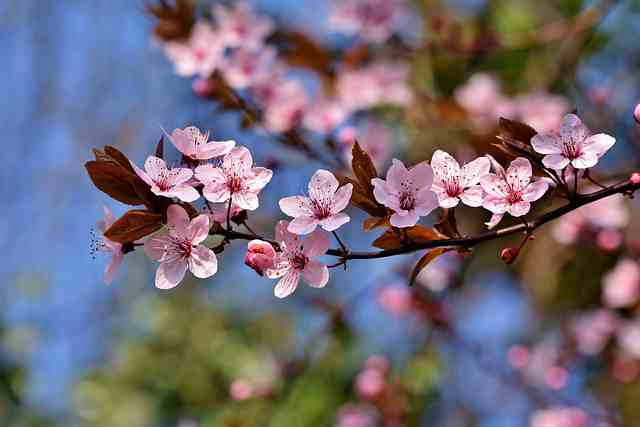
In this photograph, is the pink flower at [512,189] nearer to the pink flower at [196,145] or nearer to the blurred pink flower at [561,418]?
the pink flower at [196,145]

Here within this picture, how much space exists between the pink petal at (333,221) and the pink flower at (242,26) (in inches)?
38.7

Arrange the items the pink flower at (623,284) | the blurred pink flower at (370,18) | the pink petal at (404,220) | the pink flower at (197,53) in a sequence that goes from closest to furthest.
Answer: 1. the pink petal at (404,220)
2. the pink flower at (197,53)
3. the pink flower at (623,284)
4. the blurred pink flower at (370,18)

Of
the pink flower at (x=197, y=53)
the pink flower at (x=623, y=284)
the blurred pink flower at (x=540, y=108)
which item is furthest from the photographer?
the blurred pink flower at (x=540, y=108)

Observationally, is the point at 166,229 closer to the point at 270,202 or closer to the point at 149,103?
the point at 270,202

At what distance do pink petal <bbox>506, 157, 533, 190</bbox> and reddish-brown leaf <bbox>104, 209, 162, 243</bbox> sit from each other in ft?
1.27

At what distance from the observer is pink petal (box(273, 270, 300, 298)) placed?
32.5 inches

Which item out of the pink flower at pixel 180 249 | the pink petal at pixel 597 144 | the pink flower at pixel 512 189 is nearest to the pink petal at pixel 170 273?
the pink flower at pixel 180 249

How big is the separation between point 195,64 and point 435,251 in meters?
0.95

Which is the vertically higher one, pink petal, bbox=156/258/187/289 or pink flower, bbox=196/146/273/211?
pink flower, bbox=196/146/273/211

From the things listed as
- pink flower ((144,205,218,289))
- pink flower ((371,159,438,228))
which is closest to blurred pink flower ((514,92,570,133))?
pink flower ((371,159,438,228))

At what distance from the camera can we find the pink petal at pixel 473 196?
2.64ft

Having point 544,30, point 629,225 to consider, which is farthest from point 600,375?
point 544,30

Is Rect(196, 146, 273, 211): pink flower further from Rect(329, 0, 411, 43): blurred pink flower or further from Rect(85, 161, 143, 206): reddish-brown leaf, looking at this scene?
Rect(329, 0, 411, 43): blurred pink flower

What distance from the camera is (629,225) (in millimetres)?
2055
